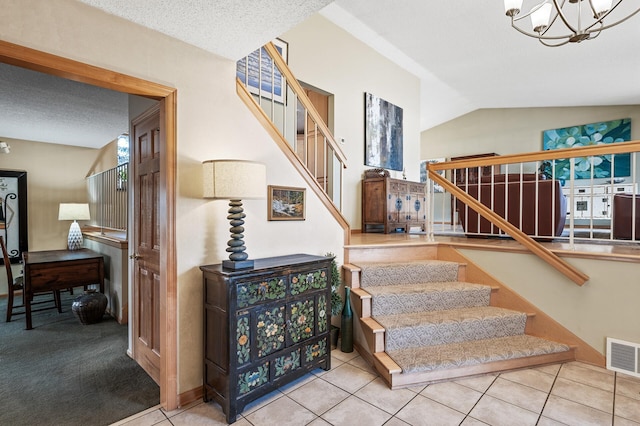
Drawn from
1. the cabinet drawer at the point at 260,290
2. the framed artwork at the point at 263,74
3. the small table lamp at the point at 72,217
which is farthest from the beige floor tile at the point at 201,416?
the small table lamp at the point at 72,217

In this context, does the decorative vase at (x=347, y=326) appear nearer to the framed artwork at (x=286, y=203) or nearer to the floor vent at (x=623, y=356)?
the framed artwork at (x=286, y=203)

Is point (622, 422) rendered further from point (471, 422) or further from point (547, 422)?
point (471, 422)

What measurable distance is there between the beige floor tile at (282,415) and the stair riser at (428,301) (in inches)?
42.4

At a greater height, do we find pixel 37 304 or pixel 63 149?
pixel 63 149

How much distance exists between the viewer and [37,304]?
446 centimetres

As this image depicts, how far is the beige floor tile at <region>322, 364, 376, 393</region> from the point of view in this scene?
95.0 inches

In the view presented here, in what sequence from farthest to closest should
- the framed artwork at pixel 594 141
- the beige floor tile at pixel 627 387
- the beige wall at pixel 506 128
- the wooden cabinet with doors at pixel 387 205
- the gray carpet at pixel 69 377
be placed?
the beige wall at pixel 506 128 < the framed artwork at pixel 594 141 < the wooden cabinet with doors at pixel 387 205 < the beige floor tile at pixel 627 387 < the gray carpet at pixel 69 377

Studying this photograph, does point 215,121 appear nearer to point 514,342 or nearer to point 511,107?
point 514,342

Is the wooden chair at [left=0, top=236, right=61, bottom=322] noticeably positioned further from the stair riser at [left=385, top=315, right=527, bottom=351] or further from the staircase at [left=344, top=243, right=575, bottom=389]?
the stair riser at [left=385, top=315, right=527, bottom=351]

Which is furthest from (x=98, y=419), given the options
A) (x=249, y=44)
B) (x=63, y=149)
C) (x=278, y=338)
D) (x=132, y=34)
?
(x=63, y=149)

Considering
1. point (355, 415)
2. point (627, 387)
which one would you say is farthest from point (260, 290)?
point (627, 387)

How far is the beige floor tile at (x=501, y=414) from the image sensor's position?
77.7 inches

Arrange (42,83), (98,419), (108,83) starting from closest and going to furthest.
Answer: (108,83), (98,419), (42,83)

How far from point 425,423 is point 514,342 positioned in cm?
138
